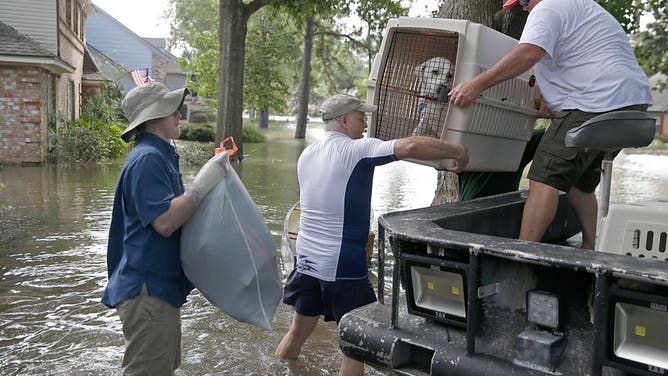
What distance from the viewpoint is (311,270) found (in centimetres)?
422

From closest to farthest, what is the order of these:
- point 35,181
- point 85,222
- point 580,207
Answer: point 580,207
point 85,222
point 35,181

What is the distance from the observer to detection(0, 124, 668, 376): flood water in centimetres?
499

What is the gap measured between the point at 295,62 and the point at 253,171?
82.9 ft

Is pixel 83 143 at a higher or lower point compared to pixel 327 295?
lower

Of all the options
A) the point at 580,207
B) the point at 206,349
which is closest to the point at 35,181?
the point at 206,349

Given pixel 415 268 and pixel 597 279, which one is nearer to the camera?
pixel 597 279

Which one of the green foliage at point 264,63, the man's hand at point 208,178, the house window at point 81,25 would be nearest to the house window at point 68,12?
the house window at point 81,25

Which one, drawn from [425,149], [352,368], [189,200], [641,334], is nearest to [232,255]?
[189,200]

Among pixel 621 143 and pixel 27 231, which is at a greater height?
pixel 621 143

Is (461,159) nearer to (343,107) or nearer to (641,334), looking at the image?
(343,107)

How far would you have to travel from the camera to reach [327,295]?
13.8 ft

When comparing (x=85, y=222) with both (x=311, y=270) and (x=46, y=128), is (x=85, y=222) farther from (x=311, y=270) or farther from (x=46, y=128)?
(x=46, y=128)

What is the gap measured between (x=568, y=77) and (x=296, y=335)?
2.42m

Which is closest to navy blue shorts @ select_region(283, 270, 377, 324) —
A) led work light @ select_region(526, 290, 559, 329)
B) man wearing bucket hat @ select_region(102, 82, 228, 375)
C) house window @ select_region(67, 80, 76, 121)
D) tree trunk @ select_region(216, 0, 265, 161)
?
man wearing bucket hat @ select_region(102, 82, 228, 375)
